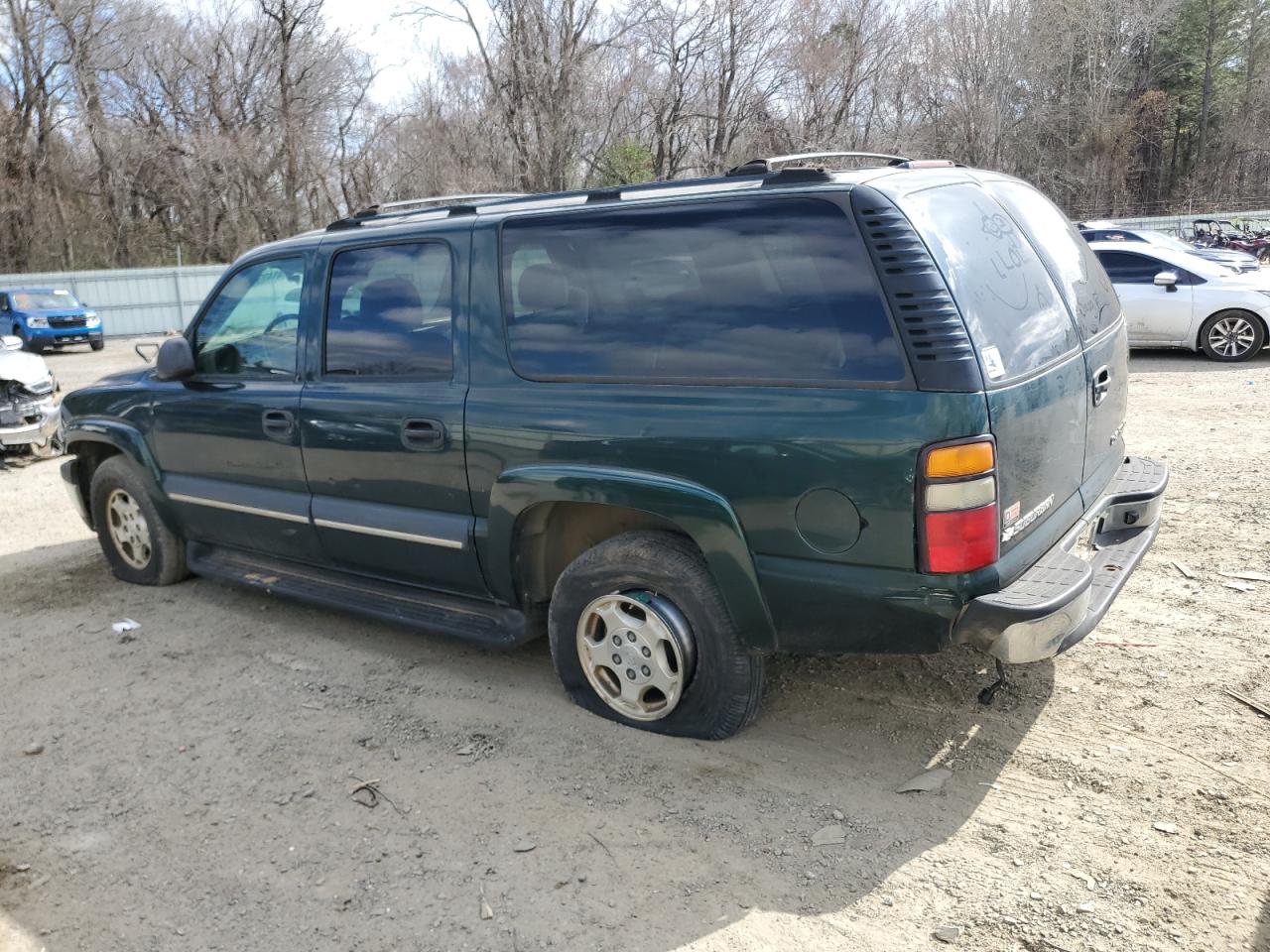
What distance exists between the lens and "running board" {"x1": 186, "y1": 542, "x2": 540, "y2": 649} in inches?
166

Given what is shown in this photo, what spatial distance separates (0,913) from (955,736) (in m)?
3.22

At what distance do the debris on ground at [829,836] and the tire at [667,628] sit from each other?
0.55 metres

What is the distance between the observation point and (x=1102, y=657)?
171 inches

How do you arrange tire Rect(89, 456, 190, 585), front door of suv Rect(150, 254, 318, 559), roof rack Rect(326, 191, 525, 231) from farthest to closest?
tire Rect(89, 456, 190, 585) → front door of suv Rect(150, 254, 318, 559) → roof rack Rect(326, 191, 525, 231)

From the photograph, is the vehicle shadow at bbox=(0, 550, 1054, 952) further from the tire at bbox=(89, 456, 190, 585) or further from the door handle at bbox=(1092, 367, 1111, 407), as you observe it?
the door handle at bbox=(1092, 367, 1111, 407)

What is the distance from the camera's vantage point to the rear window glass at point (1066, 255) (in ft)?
12.5

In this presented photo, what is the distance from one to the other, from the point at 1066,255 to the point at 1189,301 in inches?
392

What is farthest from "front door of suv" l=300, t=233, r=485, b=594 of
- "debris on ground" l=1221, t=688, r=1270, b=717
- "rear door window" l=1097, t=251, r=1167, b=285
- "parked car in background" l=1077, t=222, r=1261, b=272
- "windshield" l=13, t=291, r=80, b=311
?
"windshield" l=13, t=291, r=80, b=311

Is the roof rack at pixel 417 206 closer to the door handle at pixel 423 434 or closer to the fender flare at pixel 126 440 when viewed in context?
the door handle at pixel 423 434

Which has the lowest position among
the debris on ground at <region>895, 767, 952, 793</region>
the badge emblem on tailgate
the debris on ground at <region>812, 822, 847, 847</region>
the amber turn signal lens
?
the debris on ground at <region>812, 822, 847, 847</region>

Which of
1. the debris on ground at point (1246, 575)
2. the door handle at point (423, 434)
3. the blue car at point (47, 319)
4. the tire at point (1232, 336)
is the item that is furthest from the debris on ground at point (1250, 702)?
the blue car at point (47, 319)

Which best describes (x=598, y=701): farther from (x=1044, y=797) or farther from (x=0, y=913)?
(x=0, y=913)

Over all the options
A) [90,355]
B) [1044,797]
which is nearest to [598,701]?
[1044,797]

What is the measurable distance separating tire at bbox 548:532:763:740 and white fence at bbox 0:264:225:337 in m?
25.7
